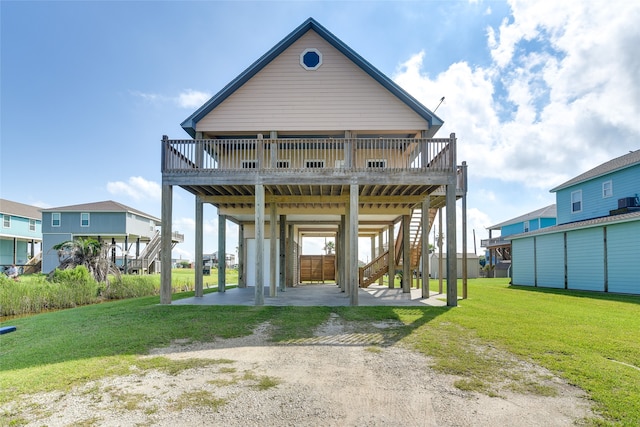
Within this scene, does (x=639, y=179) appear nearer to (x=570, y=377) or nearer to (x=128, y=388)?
(x=570, y=377)

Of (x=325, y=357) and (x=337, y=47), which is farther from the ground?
(x=337, y=47)

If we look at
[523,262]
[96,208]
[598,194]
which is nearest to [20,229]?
[96,208]

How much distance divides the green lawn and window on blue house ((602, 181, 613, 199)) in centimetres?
1200

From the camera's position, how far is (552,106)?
48.6 feet

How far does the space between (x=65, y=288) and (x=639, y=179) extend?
27.3m

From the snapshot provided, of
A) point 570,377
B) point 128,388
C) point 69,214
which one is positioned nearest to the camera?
point 128,388

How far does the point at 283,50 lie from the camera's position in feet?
44.2

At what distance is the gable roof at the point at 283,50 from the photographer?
13.0 m

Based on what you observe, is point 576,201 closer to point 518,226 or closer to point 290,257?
point 518,226

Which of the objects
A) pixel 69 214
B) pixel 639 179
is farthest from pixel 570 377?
pixel 69 214

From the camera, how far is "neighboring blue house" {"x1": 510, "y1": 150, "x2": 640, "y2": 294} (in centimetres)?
1560

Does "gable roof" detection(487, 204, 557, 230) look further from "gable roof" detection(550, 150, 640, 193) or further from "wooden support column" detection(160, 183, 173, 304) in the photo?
"wooden support column" detection(160, 183, 173, 304)

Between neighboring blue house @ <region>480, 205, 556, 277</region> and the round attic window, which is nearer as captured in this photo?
the round attic window

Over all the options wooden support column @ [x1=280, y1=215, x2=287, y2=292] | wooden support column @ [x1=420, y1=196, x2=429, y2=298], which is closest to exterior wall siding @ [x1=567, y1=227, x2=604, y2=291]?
wooden support column @ [x1=420, y1=196, x2=429, y2=298]
